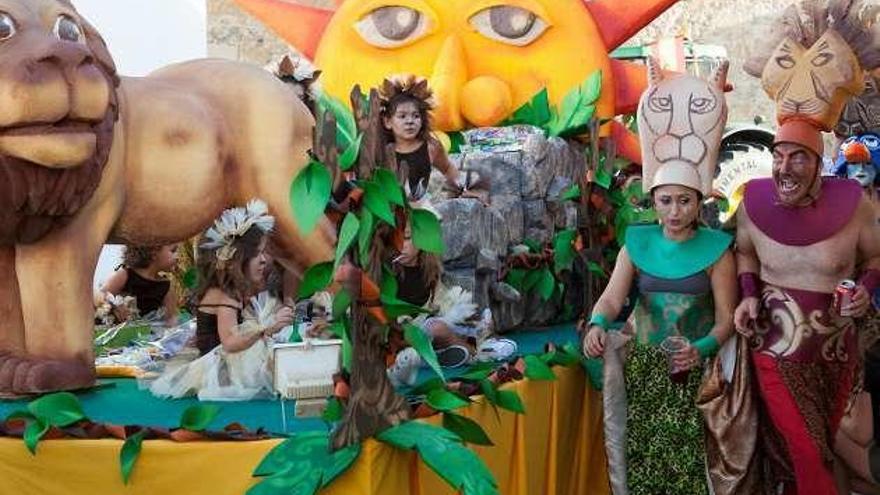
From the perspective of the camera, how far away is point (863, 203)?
2996mm

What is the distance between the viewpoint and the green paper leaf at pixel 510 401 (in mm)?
2842

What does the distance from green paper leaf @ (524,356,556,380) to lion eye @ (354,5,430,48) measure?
8.39 feet

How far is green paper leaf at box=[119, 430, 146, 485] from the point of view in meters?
2.39

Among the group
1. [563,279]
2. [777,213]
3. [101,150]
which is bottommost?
[563,279]

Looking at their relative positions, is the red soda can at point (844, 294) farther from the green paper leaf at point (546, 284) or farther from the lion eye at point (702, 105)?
the green paper leaf at point (546, 284)

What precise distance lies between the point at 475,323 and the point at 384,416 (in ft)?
3.92

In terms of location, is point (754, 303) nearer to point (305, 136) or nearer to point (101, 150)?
point (305, 136)

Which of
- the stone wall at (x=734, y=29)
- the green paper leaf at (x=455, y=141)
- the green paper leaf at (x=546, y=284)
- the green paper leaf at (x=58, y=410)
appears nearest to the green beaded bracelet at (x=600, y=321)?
the green paper leaf at (x=546, y=284)

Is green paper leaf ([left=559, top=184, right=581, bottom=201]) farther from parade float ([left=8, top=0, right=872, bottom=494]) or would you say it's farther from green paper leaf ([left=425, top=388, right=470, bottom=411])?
green paper leaf ([left=425, top=388, right=470, bottom=411])

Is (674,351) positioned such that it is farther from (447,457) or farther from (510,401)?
(447,457)

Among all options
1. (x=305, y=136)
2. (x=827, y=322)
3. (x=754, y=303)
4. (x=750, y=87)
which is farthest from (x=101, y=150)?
(x=750, y=87)

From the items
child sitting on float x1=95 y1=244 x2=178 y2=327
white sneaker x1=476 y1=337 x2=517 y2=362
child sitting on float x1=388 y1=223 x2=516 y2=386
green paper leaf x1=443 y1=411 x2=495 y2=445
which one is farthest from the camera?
child sitting on float x1=95 y1=244 x2=178 y2=327

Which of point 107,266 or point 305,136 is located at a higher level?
point 305,136

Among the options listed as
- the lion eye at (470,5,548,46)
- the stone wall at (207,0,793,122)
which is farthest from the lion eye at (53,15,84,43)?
the stone wall at (207,0,793,122)
